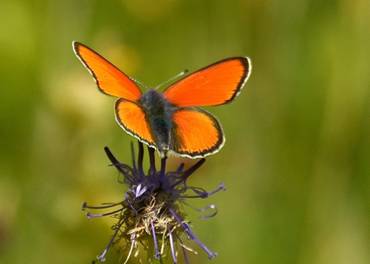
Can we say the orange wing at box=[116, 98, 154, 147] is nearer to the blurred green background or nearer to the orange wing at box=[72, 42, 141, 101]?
the orange wing at box=[72, 42, 141, 101]

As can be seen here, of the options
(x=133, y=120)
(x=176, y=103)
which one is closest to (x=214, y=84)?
(x=176, y=103)

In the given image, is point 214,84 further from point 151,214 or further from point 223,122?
point 223,122

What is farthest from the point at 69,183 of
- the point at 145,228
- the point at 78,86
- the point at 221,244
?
the point at 145,228

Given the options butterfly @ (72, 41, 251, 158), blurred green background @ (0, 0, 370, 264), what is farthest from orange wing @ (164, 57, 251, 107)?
blurred green background @ (0, 0, 370, 264)

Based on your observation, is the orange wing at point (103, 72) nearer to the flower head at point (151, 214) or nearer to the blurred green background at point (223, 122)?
the flower head at point (151, 214)

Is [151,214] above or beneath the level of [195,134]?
beneath

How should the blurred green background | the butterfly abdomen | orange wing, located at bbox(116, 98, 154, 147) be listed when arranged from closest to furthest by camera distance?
orange wing, located at bbox(116, 98, 154, 147) < the butterfly abdomen < the blurred green background

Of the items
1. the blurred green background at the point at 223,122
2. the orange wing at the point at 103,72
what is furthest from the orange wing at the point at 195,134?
the blurred green background at the point at 223,122

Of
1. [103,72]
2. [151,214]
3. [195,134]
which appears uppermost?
[103,72]

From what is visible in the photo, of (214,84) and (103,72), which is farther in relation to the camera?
(214,84)
